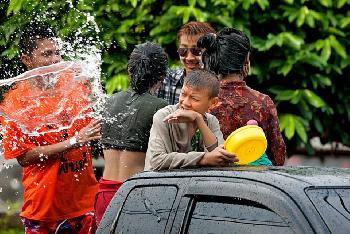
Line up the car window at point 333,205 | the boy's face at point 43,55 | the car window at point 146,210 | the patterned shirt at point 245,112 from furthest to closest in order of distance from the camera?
the boy's face at point 43,55, the patterned shirt at point 245,112, the car window at point 146,210, the car window at point 333,205

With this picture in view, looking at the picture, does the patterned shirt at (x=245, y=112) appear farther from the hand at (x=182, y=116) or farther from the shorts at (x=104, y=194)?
the shorts at (x=104, y=194)

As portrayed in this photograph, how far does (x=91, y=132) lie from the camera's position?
19.9 ft

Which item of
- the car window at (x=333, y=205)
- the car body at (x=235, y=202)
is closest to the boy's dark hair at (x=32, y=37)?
the car body at (x=235, y=202)

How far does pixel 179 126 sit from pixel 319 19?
449cm

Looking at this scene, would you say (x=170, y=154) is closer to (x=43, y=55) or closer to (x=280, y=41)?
(x=43, y=55)

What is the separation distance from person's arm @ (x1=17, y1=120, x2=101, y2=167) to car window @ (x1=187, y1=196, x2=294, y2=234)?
1794 mm

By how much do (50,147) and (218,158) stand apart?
1.69 metres

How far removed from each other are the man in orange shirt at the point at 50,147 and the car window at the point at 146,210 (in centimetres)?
148

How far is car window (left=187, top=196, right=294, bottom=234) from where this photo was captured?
4012 millimetres

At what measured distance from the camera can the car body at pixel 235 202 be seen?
396 cm

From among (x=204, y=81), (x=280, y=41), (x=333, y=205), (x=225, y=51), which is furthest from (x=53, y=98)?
(x=280, y=41)

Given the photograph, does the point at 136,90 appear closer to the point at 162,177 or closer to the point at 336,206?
the point at 162,177

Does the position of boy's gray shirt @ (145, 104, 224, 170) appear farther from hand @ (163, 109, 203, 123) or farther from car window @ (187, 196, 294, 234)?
car window @ (187, 196, 294, 234)

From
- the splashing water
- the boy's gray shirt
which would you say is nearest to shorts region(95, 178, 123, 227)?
the splashing water
